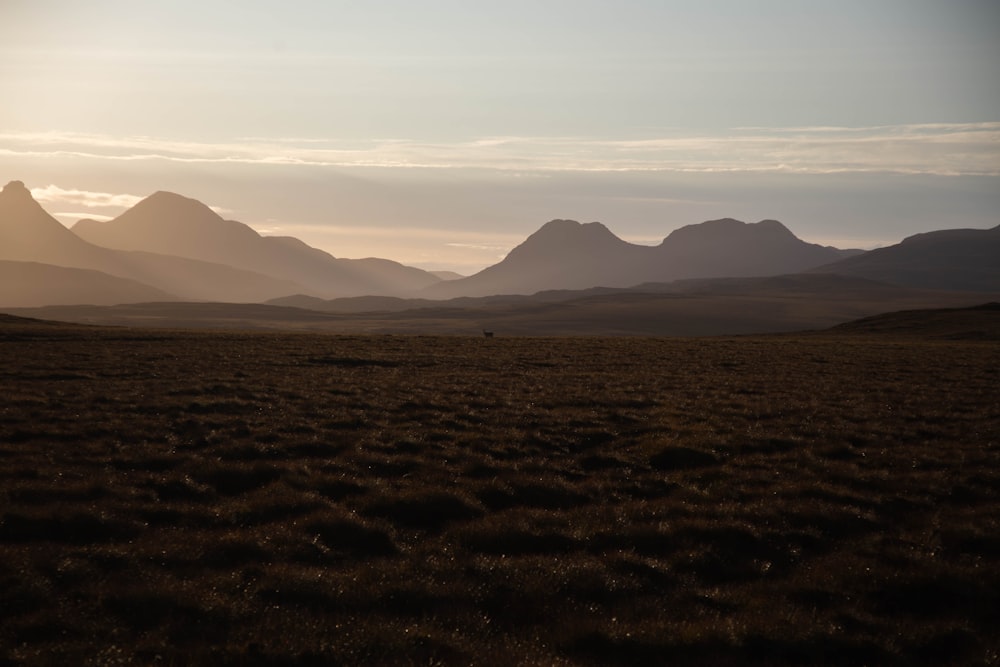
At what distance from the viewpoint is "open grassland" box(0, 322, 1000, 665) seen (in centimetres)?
1131

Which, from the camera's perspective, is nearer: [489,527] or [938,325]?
[489,527]

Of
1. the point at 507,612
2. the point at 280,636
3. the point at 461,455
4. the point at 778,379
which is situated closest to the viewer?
the point at 280,636

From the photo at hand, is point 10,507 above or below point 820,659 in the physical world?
above

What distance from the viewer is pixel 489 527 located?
16.2 meters

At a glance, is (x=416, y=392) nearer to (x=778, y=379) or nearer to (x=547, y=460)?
(x=547, y=460)

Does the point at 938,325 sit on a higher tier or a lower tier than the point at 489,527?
higher

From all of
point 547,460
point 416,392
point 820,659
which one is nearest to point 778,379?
point 416,392

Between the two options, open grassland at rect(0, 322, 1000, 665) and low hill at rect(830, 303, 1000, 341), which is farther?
low hill at rect(830, 303, 1000, 341)

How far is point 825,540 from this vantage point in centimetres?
1620

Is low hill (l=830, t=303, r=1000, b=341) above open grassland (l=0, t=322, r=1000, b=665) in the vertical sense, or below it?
above

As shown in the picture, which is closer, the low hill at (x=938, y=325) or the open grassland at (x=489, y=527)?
the open grassland at (x=489, y=527)

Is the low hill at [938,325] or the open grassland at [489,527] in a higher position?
the low hill at [938,325]

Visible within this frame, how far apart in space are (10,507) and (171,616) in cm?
670

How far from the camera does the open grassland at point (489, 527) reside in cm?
1131
